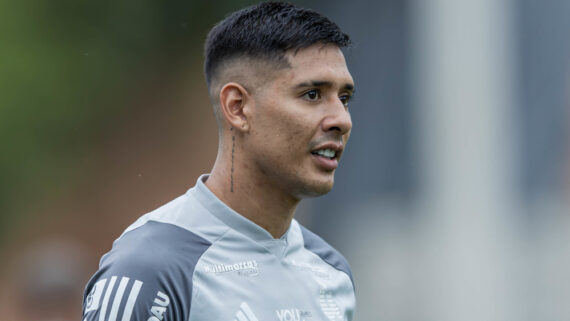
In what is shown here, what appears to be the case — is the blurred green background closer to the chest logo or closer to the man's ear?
the man's ear

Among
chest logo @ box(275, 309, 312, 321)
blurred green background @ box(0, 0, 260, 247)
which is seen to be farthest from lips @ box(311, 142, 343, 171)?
blurred green background @ box(0, 0, 260, 247)

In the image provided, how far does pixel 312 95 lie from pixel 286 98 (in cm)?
11

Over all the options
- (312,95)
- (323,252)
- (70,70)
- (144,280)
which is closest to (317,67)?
(312,95)

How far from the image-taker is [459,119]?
10773mm

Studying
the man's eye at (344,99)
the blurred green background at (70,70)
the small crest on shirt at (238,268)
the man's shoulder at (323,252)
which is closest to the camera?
the small crest on shirt at (238,268)

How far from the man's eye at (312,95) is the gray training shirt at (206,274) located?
0.52 m

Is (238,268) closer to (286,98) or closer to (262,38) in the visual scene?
(286,98)

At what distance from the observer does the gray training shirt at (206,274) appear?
3.20m

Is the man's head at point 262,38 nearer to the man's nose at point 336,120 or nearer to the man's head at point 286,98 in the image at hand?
the man's head at point 286,98

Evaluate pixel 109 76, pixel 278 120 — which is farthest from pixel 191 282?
pixel 109 76

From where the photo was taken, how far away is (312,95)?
3650mm

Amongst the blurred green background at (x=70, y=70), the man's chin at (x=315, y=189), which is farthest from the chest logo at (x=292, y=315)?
the blurred green background at (x=70, y=70)

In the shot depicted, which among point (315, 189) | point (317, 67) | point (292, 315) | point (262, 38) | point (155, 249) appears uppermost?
point (262, 38)

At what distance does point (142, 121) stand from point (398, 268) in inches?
140
